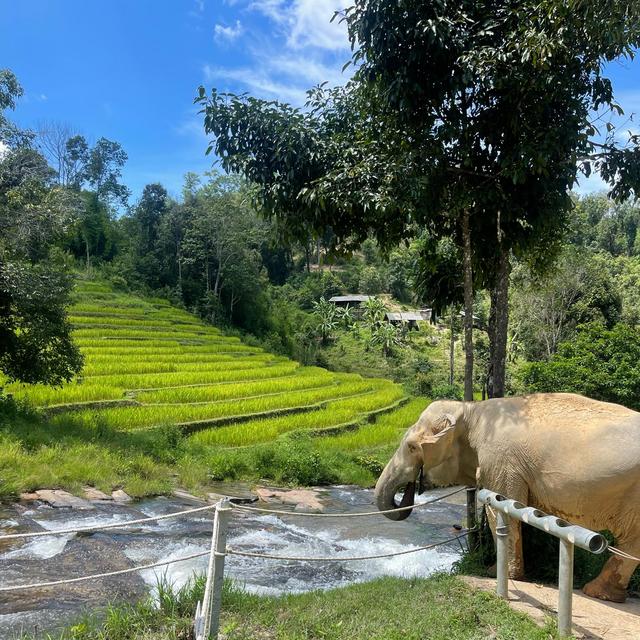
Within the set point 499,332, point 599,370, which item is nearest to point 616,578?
point 499,332

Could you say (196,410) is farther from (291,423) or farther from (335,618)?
(335,618)

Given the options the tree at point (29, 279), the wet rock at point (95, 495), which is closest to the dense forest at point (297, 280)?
the tree at point (29, 279)

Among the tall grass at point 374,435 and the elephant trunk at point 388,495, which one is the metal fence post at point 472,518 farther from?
the tall grass at point 374,435

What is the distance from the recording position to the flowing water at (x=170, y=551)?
516 cm

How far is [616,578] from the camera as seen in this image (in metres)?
4.51

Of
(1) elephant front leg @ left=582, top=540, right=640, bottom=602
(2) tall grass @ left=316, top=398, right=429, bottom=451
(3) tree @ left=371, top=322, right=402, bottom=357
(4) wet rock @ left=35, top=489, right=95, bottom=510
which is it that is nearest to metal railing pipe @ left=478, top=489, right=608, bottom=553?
(1) elephant front leg @ left=582, top=540, right=640, bottom=602

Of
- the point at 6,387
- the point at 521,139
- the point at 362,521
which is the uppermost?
the point at 521,139

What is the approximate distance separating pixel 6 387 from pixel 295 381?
10.2 m

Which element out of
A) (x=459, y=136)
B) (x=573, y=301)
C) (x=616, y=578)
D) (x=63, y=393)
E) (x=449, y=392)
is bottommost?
(x=449, y=392)

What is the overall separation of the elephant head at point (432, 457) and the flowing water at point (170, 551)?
144cm

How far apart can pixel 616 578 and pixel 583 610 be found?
0.68 metres

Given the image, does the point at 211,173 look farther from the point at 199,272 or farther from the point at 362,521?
the point at 362,521

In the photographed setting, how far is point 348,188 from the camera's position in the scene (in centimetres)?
658

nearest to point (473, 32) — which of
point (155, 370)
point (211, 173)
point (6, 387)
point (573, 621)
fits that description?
point (573, 621)
